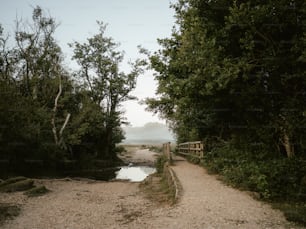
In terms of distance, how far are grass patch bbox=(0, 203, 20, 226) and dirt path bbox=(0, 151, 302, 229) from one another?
240 mm

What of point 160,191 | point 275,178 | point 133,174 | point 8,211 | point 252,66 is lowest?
point 133,174

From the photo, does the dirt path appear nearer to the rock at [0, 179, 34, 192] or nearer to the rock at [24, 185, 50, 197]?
the rock at [24, 185, 50, 197]

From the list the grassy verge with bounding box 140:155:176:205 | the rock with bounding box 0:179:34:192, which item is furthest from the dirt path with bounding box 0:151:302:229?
the rock with bounding box 0:179:34:192

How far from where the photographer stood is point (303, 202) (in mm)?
6617

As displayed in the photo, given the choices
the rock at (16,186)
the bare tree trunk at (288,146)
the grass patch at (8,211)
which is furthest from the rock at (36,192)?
the bare tree trunk at (288,146)

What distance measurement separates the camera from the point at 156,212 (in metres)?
6.77

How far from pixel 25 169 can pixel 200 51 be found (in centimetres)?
1358

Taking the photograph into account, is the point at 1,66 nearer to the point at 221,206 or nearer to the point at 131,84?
the point at 131,84

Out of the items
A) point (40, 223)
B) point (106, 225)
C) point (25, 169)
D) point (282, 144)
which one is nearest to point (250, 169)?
point (282, 144)

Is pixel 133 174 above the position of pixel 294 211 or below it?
below

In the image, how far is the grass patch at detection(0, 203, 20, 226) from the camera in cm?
704

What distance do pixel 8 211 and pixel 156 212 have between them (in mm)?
4588

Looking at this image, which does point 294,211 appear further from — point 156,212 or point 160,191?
point 160,191

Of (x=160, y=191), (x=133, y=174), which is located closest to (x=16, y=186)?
(x=160, y=191)
